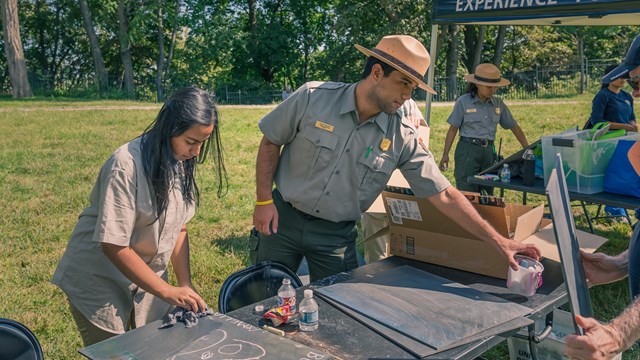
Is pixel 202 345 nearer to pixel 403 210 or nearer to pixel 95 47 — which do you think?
pixel 403 210

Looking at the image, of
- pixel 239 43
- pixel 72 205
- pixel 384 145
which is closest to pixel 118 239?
pixel 384 145

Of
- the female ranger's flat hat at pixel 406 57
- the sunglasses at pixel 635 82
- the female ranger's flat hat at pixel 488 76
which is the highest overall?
the female ranger's flat hat at pixel 488 76

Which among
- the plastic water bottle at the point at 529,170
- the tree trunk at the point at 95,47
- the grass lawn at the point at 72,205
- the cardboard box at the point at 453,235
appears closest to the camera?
the cardboard box at the point at 453,235

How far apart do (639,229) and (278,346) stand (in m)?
1.32

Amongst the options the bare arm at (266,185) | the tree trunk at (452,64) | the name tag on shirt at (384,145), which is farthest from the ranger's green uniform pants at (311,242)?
the tree trunk at (452,64)

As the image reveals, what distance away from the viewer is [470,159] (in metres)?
5.78

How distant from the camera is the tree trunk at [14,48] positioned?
21.1 meters

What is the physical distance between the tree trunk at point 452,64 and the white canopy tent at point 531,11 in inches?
652

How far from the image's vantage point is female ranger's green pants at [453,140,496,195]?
5.75 metres

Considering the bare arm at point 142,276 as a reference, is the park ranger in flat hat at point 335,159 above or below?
above

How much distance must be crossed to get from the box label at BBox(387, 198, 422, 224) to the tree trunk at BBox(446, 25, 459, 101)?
19863mm

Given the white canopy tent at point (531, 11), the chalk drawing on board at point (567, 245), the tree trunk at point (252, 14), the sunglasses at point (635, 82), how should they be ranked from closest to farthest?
the chalk drawing on board at point (567, 245) → the sunglasses at point (635, 82) → the white canopy tent at point (531, 11) → the tree trunk at point (252, 14)

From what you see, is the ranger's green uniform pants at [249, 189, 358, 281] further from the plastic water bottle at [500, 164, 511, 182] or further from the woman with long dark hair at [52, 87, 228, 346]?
the plastic water bottle at [500, 164, 511, 182]

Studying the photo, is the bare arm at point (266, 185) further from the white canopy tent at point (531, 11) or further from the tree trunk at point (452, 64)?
the tree trunk at point (452, 64)
